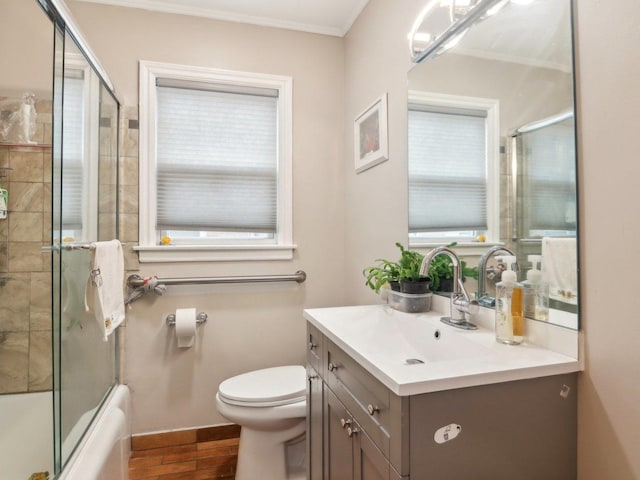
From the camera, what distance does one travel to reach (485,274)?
3.87 ft

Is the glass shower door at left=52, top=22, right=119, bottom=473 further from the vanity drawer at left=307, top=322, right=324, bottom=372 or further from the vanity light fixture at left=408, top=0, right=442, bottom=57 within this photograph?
the vanity light fixture at left=408, top=0, right=442, bottom=57

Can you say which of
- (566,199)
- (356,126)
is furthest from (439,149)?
(356,126)

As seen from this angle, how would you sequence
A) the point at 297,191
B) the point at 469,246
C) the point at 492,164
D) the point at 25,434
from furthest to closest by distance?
the point at 297,191, the point at 25,434, the point at 469,246, the point at 492,164

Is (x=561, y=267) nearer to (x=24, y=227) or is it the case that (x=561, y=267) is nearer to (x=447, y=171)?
(x=447, y=171)

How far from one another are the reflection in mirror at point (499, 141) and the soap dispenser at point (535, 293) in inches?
0.6

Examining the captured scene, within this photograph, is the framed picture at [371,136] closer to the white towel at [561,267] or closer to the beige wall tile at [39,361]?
the white towel at [561,267]

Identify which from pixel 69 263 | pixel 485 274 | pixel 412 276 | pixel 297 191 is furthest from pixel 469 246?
pixel 69 263

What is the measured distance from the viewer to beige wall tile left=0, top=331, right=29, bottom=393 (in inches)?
66.4

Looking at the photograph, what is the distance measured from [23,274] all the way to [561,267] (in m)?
2.08

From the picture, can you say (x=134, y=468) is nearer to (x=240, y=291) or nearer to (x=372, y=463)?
(x=240, y=291)

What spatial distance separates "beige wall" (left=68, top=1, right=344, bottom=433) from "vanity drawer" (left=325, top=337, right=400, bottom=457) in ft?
3.36

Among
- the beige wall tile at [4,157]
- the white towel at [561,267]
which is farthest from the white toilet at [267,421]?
the beige wall tile at [4,157]

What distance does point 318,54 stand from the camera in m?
2.29

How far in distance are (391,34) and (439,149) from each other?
0.69 m
